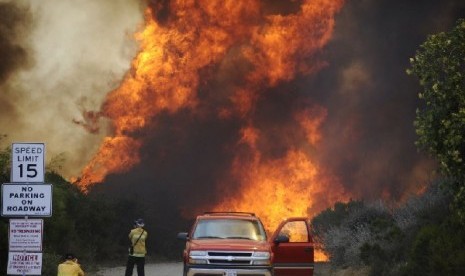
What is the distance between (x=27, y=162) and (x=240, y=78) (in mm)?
43349

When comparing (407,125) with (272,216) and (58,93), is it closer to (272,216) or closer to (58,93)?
(272,216)

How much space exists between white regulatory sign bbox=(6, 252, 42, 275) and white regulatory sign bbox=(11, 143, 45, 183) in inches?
55.4

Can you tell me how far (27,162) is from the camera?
14.7m

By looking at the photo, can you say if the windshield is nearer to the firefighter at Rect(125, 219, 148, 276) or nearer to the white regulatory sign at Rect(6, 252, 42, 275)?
the firefighter at Rect(125, 219, 148, 276)

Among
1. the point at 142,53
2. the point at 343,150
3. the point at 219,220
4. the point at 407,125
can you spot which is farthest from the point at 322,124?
the point at 219,220

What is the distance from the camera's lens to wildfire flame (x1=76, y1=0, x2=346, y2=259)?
5294cm

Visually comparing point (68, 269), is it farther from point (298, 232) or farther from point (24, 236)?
point (298, 232)

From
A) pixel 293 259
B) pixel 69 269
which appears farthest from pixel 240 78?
pixel 69 269

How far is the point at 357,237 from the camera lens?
26.4 metres

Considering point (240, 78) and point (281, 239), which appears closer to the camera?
point (281, 239)

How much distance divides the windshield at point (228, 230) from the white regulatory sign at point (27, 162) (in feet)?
17.8

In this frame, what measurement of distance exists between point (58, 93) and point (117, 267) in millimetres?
21870

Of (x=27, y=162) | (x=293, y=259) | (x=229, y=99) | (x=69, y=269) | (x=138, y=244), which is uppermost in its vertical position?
(x=229, y=99)

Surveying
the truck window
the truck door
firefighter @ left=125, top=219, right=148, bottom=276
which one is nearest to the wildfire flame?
the truck window
